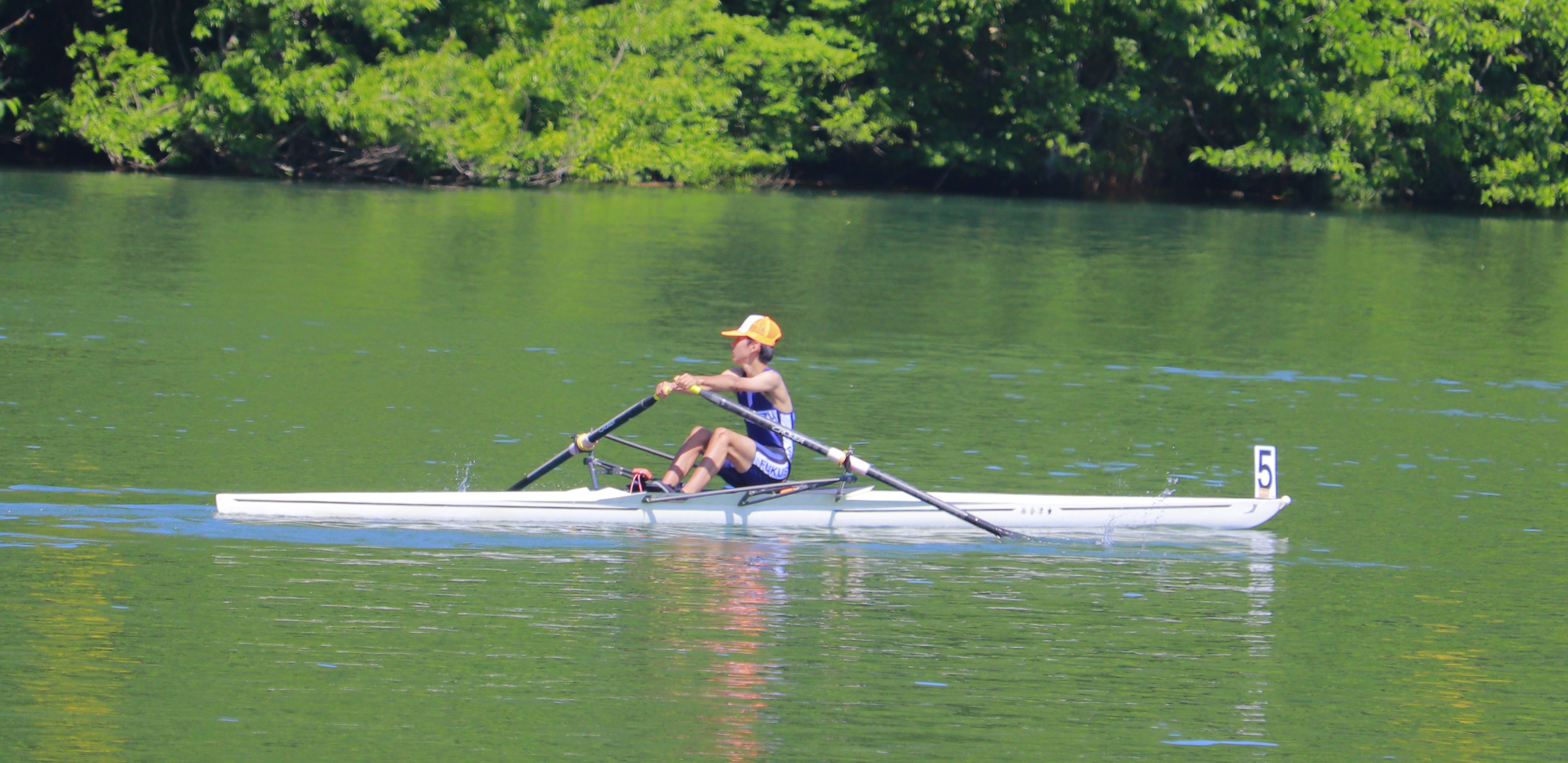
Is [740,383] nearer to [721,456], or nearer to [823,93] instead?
[721,456]

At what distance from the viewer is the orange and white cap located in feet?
35.2

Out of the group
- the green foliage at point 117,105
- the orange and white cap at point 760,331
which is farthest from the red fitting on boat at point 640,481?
the green foliage at point 117,105

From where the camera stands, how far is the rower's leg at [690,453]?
10.7 metres

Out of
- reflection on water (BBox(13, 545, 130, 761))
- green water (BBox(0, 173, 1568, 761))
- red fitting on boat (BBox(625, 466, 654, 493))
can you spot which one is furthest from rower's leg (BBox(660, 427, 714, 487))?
reflection on water (BBox(13, 545, 130, 761))

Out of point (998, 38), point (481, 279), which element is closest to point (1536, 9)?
point (998, 38)

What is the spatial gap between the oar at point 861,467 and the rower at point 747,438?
7.3 inches

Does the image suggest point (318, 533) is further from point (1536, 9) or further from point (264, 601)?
point (1536, 9)

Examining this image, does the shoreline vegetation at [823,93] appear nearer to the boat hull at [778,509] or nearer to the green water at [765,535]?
the green water at [765,535]

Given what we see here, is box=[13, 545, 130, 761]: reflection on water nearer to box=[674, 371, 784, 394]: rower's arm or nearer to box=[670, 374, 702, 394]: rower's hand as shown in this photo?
box=[670, 374, 702, 394]: rower's hand

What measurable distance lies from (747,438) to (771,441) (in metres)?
0.14

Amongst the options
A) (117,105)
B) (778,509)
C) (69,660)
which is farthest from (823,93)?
(69,660)

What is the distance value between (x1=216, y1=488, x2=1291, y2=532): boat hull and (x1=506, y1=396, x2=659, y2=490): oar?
0.21 metres

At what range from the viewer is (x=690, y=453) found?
10.8 metres

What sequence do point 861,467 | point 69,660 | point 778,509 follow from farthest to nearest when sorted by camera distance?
point 778,509, point 861,467, point 69,660
